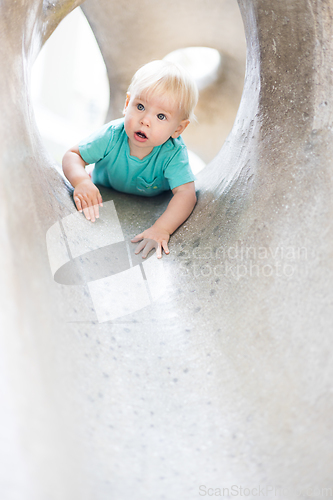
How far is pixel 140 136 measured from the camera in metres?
1.34

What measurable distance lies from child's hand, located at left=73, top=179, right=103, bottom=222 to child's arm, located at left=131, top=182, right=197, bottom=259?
0.51ft

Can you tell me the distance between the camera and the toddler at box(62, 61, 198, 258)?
50.4 inches

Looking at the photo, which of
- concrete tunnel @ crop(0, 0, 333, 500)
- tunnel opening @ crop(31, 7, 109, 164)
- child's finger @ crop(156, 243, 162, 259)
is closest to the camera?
concrete tunnel @ crop(0, 0, 333, 500)

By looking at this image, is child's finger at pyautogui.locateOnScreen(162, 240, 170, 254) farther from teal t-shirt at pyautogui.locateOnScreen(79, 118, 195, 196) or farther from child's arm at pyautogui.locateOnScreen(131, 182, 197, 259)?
teal t-shirt at pyautogui.locateOnScreen(79, 118, 195, 196)

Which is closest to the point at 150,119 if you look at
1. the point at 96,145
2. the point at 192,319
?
the point at 96,145

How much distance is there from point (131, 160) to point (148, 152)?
71 mm

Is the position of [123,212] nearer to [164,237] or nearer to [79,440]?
[164,237]

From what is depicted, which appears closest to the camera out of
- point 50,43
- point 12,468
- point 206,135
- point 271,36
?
point 12,468

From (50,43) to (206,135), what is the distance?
637 cm

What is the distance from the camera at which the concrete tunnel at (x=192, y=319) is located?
0.62 meters

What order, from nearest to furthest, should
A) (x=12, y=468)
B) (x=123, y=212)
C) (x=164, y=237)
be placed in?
(x=12, y=468) < (x=164, y=237) < (x=123, y=212)

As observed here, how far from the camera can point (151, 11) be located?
2873 mm

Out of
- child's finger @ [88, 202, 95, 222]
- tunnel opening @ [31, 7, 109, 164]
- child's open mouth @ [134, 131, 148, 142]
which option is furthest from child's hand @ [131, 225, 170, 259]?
tunnel opening @ [31, 7, 109, 164]

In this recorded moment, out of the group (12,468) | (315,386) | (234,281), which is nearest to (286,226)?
(234,281)
